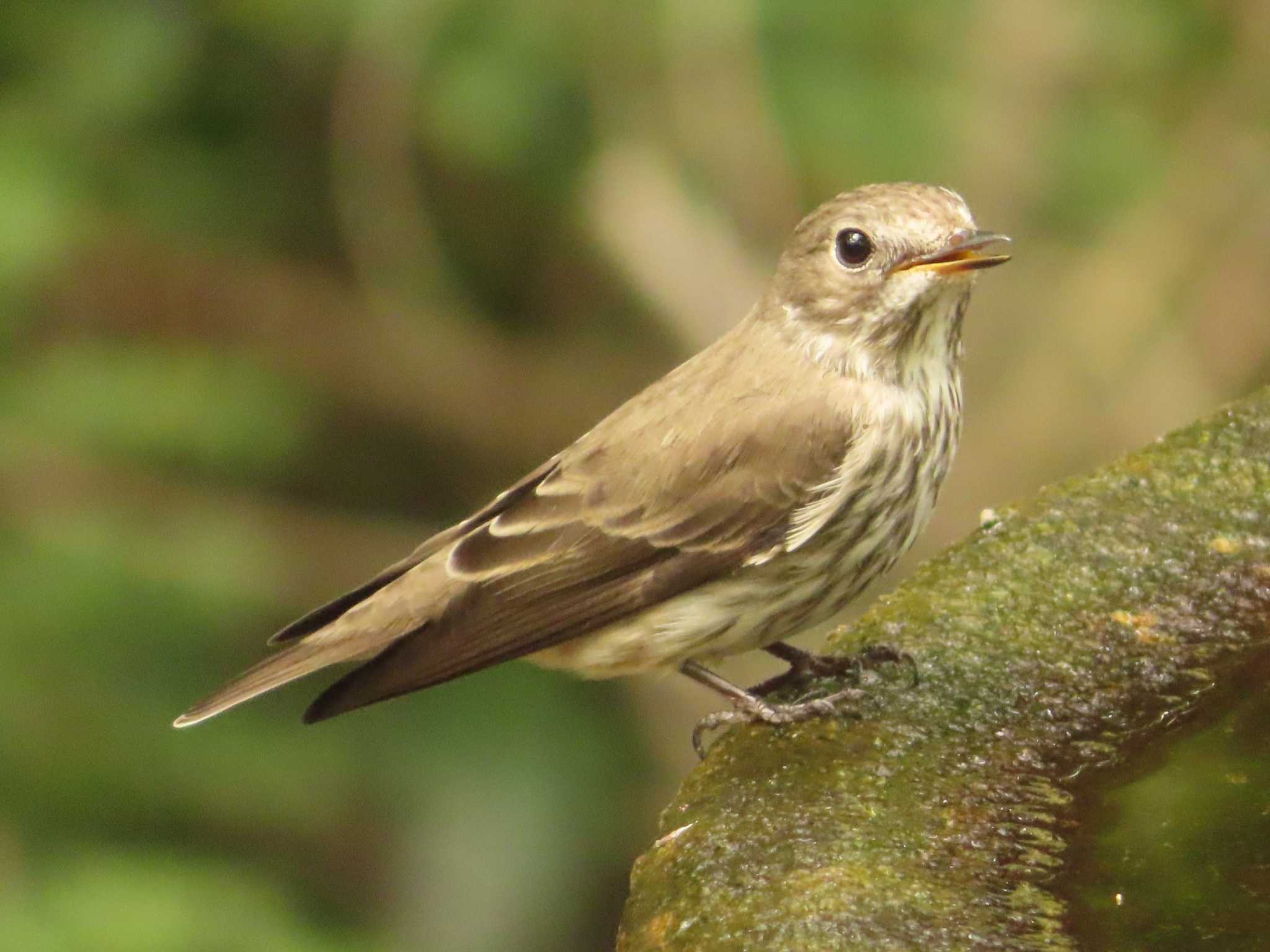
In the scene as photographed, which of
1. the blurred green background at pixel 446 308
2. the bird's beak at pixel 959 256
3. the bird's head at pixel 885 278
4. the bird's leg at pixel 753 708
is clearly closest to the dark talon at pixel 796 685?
the bird's leg at pixel 753 708

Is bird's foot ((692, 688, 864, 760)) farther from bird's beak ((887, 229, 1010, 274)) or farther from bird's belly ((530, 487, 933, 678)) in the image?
bird's beak ((887, 229, 1010, 274))

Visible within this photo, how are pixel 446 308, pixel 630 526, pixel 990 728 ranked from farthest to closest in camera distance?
pixel 446 308, pixel 630 526, pixel 990 728

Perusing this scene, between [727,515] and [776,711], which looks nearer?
[776,711]

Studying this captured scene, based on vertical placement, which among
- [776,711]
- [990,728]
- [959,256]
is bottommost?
[990,728]

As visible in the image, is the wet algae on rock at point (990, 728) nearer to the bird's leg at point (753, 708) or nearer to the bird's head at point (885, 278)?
the bird's leg at point (753, 708)

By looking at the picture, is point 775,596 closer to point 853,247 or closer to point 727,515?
point 727,515

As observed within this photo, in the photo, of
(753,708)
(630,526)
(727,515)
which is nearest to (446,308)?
(630,526)

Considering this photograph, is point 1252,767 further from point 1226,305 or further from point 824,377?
point 1226,305

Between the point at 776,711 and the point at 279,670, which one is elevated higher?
the point at 279,670
